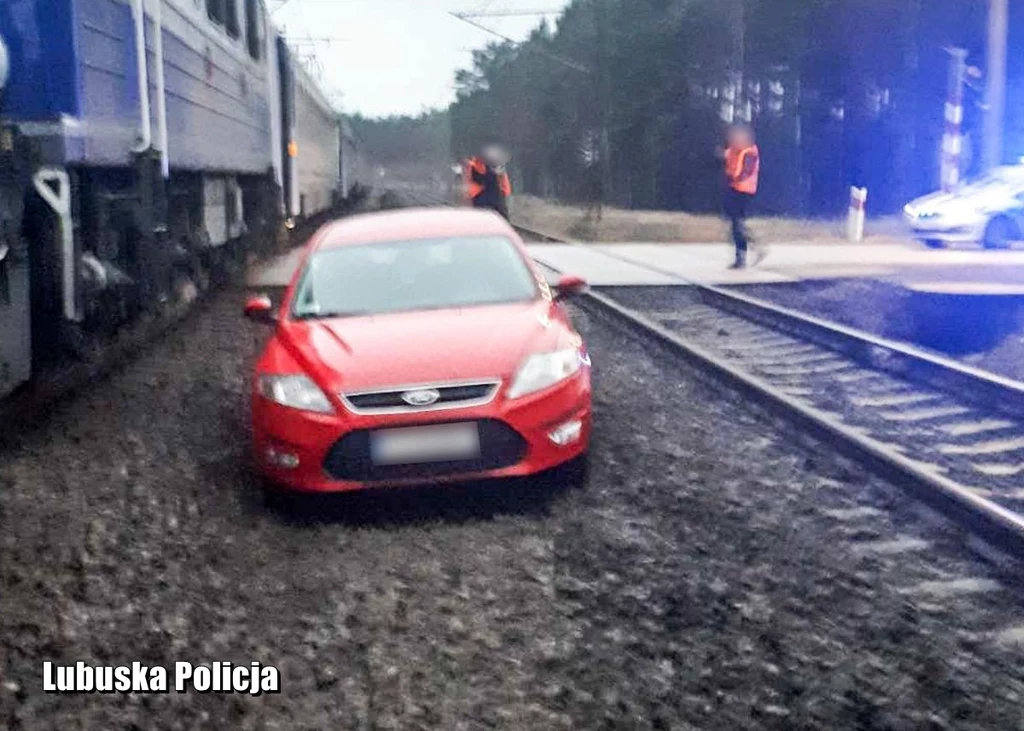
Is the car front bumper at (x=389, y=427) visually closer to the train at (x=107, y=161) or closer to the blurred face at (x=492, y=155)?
the train at (x=107, y=161)

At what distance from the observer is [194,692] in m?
4.39

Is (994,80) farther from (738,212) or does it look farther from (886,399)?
(886,399)

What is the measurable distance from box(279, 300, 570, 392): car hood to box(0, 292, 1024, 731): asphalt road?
623 mm

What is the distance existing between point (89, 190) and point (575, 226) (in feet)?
92.7

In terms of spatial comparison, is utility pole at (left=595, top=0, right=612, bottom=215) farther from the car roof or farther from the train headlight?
the train headlight

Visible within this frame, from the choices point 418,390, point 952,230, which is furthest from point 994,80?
point 418,390

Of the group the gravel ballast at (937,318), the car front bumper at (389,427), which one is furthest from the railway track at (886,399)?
the car front bumper at (389,427)

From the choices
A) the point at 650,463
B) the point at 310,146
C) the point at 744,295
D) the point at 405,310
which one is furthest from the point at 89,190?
the point at 310,146

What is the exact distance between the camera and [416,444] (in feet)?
A: 21.0

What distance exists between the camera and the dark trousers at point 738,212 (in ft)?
62.1

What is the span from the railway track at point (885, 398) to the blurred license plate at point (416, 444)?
2.11 metres

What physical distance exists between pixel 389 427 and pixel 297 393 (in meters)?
0.48

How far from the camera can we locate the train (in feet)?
28.0

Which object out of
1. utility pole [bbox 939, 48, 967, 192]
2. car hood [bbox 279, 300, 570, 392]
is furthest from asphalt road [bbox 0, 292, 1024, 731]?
utility pole [bbox 939, 48, 967, 192]
